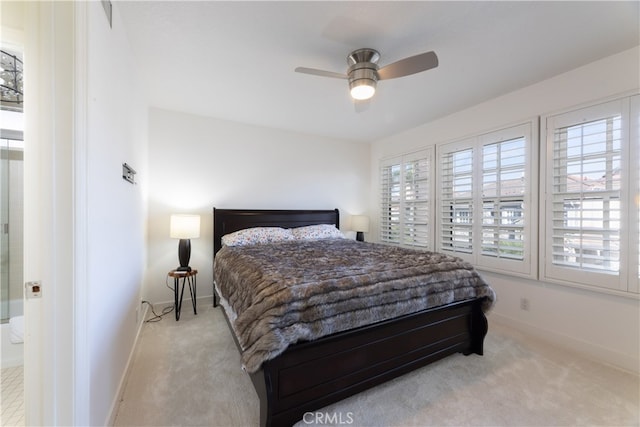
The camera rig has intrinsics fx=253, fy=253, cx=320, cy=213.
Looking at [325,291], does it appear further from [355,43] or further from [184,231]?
[184,231]

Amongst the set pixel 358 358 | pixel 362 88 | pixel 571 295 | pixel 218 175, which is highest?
pixel 362 88

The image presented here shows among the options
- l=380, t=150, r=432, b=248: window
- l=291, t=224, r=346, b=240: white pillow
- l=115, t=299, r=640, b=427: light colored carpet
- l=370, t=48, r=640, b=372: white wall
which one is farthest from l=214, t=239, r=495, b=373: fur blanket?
l=380, t=150, r=432, b=248: window

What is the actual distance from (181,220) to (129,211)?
2.96 ft

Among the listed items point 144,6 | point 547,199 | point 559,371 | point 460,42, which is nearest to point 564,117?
point 547,199

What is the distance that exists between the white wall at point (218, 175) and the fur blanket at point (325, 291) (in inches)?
50.9

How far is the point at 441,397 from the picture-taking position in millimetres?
1721

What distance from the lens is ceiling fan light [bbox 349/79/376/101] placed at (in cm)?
201

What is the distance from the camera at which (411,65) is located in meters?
1.83

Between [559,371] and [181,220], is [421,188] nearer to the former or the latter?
[559,371]

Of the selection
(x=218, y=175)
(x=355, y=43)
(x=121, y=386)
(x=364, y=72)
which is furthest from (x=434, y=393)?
(x=218, y=175)

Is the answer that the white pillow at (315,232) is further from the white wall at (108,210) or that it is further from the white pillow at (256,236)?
the white wall at (108,210)

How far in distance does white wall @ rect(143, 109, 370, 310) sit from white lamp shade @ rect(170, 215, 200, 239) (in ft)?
1.62

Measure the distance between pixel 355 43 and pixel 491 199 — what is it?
2321 mm

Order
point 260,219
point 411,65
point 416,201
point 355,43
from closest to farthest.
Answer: point 411,65 → point 355,43 → point 260,219 → point 416,201
